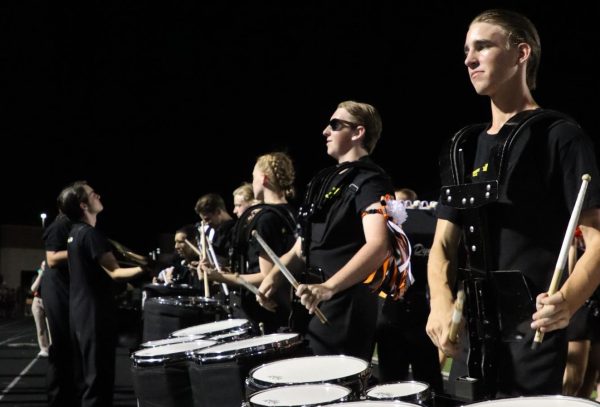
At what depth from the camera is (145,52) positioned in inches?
515

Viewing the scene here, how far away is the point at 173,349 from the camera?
3523mm

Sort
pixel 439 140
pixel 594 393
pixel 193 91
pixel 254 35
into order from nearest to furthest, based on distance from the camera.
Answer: pixel 594 393, pixel 439 140, pixel 254 35, pixel 193 91

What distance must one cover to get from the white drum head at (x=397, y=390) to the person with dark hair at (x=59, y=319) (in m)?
3.61

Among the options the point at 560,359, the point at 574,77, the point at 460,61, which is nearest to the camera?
the point at 560,359

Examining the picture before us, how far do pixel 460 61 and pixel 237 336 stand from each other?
6786 mm

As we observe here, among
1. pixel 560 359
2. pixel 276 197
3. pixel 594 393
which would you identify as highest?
pixel 276 197

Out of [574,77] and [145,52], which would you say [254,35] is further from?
[574,77]

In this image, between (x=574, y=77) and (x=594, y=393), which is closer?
(x=594, y=393)

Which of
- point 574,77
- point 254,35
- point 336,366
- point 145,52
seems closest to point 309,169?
point 254,35

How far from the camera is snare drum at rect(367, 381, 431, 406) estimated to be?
2.12 meters

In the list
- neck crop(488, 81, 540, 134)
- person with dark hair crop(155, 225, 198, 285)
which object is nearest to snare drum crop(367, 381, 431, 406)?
neck crop(488, 81, 540, 134)

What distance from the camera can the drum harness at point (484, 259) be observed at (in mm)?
1940

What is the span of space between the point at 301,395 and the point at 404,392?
12.5 inches

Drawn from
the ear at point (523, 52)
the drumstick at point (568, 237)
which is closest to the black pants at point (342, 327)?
the ear at point (523, 52)
